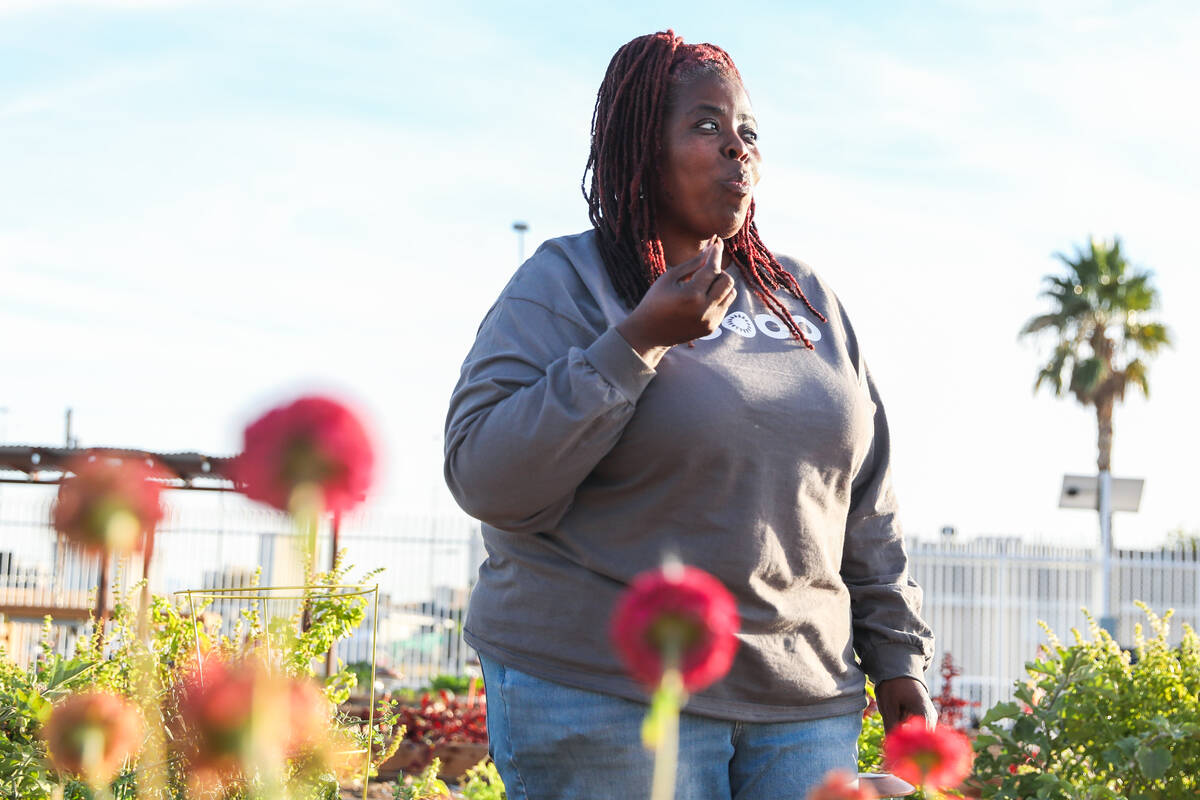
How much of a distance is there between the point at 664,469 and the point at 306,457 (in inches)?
37.1

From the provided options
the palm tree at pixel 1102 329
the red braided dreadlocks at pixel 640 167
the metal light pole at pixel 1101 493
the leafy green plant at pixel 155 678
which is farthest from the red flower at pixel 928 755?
the palm tree at pixel 1102 329

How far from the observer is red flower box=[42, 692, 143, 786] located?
2.92 feet

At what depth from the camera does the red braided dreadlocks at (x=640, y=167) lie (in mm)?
1843

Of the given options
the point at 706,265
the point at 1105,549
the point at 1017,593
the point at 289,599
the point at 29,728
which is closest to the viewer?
the point at 289,599

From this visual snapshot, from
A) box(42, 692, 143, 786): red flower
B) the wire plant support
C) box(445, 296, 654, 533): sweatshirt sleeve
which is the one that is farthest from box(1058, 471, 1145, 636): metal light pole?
box(42, 692, 143, 786): red flower

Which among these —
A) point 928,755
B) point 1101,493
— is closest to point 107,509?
point 928,755

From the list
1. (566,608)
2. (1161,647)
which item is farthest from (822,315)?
(1161,647)

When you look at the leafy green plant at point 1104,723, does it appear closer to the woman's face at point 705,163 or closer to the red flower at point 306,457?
the woman's face at point 705,163

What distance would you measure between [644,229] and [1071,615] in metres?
14.5

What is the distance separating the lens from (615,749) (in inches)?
61.0

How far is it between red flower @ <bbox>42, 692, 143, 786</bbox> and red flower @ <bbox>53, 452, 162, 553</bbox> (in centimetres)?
16

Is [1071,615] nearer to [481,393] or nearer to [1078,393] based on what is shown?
[1078,393]

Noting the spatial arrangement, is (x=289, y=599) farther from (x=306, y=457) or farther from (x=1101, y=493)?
(x=1101, y=493)

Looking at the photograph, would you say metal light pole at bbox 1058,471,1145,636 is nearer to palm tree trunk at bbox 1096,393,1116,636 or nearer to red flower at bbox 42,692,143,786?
palm tree trunk at bbox 1096,393,1116,636
